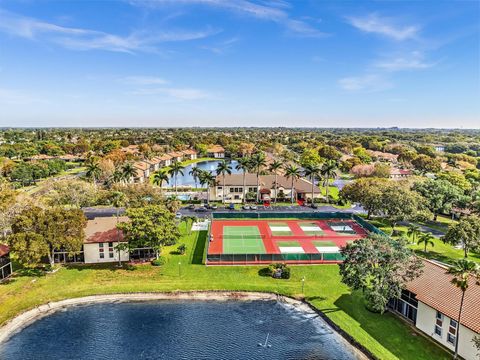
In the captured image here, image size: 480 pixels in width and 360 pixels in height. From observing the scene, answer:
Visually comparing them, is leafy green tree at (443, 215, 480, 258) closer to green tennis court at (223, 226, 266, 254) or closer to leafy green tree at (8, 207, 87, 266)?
green tennis court at (223, 226, 266, 254)

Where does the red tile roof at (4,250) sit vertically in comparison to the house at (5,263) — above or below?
above

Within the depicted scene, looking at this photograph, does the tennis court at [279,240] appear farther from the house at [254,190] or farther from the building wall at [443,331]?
the house at [254,190]

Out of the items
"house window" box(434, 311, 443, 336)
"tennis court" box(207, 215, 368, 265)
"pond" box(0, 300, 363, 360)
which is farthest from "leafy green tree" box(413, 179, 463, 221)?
"pond" box(0, 300, 363, 360)

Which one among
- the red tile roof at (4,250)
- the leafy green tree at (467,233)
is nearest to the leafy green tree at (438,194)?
the leafy green tree at (467,233)

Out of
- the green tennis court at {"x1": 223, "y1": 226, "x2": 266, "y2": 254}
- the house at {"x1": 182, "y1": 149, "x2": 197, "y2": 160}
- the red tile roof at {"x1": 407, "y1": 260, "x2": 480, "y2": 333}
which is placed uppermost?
the house at {"x1": 182, "y1": 149, "x2": 197, "y2": 160}

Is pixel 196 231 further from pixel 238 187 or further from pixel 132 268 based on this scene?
pixel 238 187

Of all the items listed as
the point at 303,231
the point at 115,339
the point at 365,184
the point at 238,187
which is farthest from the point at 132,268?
the point at 365,184
